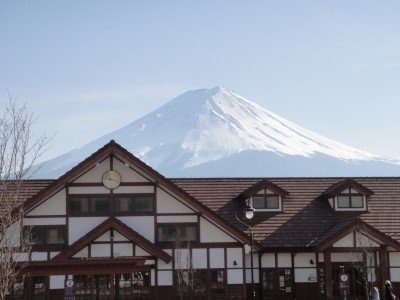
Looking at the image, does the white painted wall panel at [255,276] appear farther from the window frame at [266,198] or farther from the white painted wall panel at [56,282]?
the white painted wall panel at [56,282]

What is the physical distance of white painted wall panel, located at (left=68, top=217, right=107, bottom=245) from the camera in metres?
42.7

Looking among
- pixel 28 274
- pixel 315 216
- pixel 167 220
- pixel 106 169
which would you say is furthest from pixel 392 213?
pixel 28 274

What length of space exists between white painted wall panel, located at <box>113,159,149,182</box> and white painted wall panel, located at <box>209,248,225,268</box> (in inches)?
185

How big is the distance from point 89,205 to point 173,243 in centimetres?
435

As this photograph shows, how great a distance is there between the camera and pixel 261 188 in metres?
47.2

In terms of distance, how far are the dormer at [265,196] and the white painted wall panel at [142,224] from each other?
6.00 metres

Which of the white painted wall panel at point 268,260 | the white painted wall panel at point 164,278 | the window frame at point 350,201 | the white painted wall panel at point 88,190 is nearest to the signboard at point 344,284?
the white painted wall panel at point 268,260

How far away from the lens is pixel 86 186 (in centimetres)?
4322

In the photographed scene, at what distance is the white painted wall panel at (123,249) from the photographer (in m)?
42.2


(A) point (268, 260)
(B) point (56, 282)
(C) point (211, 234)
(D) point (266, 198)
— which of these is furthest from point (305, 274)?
(B) point (56, 282)

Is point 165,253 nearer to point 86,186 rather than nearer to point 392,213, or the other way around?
point 86,186

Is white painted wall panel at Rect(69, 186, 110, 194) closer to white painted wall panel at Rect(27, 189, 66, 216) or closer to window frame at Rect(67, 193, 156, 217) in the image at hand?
window frame at Rect(67, 193, 156, 217)

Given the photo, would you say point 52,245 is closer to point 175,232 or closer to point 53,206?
point 53,206

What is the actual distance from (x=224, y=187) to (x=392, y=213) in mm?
8872
